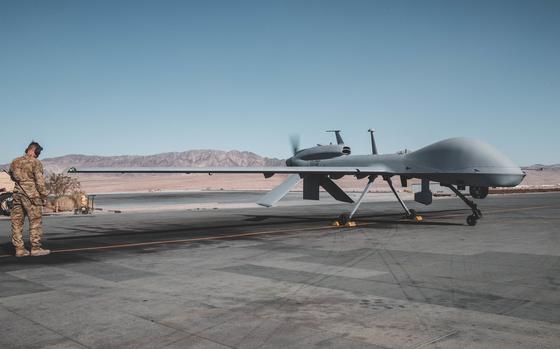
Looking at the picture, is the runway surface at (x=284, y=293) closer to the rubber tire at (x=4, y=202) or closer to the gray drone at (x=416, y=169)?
the gray drone at (x=416, y=169)

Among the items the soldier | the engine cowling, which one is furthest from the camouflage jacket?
the engine cowling

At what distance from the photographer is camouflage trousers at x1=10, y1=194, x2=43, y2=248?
37.7ft

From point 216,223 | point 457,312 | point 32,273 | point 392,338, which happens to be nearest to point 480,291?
point 457,312

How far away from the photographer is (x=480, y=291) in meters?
7.76

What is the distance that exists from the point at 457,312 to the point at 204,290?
4046mm

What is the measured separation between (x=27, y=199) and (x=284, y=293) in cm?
775

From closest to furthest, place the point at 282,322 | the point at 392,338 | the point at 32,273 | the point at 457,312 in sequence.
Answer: the point at 392,338 → the point at 282,322 → the point at 457,312 → the point at 32,273

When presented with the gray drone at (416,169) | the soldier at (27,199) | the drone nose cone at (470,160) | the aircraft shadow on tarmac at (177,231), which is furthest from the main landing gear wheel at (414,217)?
the soldier at (27,199)

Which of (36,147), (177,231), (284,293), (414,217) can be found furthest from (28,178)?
(414,217)

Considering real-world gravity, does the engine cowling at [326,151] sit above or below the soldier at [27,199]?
above

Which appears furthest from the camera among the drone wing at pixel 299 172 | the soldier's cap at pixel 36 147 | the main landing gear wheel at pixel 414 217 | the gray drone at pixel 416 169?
the main landing gear wheel at pixel 414 217

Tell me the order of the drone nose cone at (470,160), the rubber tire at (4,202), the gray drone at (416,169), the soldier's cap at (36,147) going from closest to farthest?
the soldier's cap at (36,147) → the drone nose cone at (470,160) → the gray drone at (416,169) → the rubber tire at (4,202)

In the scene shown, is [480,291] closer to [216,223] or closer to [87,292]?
[87,292]

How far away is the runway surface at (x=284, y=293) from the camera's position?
548 centimetres
